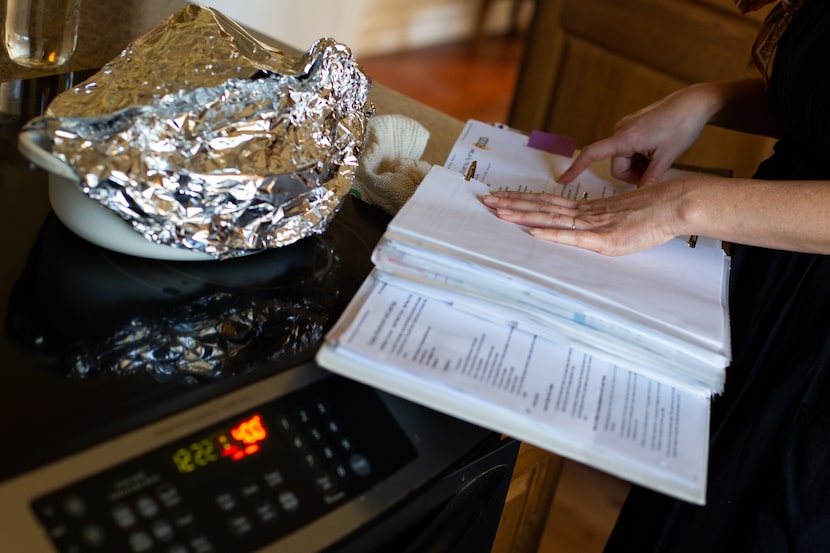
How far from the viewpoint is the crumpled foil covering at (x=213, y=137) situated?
61cm

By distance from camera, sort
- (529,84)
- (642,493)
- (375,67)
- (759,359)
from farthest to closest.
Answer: (375,67), (529,84), (642,493), (759,359)

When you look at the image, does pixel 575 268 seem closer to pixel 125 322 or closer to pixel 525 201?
pixel 525 201

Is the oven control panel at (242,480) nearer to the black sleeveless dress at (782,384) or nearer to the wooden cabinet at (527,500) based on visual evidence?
the wooden cabinet at (527,500)

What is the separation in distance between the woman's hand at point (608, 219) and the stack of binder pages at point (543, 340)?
0.4 inches

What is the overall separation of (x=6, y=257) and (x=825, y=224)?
2.20ft

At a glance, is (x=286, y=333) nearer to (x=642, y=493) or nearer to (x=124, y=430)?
(x=124, y=430)

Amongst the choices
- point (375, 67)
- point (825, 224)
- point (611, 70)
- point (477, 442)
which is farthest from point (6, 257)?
point (375, 67)

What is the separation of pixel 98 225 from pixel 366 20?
10.3ft

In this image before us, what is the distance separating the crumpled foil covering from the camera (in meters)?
0.61

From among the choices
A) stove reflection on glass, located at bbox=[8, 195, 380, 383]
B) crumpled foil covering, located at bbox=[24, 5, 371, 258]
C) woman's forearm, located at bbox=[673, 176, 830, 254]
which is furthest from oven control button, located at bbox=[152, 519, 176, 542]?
woman's forearm, located at bbox=[673, 176, 830, 254]

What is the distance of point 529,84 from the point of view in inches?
90.2

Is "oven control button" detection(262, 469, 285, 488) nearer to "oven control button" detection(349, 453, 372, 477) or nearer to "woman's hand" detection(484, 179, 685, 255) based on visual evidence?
"oven control button" detection(349, 453, 372, 477)

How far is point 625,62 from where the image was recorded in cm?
211

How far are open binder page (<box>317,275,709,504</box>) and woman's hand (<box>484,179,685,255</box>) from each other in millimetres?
123
